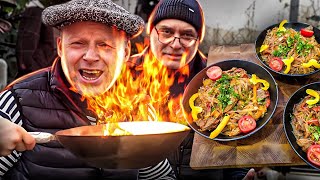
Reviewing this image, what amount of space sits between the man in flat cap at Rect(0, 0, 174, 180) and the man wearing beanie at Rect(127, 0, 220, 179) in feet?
1.28

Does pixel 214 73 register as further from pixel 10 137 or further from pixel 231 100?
pixel 10 137

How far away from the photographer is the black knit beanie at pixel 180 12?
292 cm

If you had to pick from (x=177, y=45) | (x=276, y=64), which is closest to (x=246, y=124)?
(x=276, y=64)

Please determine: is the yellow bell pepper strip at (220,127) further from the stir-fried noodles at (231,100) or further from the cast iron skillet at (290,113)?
the cast iron skillet at (290,113)

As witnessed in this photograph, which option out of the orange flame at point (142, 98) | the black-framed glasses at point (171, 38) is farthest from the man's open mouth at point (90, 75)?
the black-framed glasses at point (171, 38)

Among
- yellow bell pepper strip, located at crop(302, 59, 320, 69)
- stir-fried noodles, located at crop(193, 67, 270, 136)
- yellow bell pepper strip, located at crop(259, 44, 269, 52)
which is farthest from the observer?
yellow bell pepper strip, located at crop(259, 44, 269, 52)

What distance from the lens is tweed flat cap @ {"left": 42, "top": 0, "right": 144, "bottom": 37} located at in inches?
93.2

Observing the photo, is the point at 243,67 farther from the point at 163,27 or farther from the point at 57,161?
the point at 57,161

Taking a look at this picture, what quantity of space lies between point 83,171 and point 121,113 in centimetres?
48

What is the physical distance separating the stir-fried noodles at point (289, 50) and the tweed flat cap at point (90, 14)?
126 centimetres

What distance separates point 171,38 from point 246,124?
0.90 meters

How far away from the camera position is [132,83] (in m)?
2.82

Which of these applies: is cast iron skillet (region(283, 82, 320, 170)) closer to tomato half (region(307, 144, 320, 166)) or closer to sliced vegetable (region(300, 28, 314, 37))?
tomato half (region(307, 144, 320, 166))

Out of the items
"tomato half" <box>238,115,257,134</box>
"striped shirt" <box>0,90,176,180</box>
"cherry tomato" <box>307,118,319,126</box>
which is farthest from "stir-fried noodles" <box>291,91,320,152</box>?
"striped shirt" <box>0,90,176,180</box>
